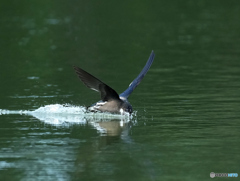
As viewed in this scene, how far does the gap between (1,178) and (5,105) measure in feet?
17.7

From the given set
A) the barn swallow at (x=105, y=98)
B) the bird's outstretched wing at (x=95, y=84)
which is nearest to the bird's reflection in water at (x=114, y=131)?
the barn swallow at (x=105, y=98)

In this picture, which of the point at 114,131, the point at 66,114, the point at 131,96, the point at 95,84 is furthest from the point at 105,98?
the point at 131,96

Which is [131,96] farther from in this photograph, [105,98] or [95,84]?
[95,84]

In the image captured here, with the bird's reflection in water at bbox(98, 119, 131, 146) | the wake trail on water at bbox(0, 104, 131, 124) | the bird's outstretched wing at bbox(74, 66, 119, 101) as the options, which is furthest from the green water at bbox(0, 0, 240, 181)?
the bird's outstretched wing at bbox(74, 66, 119, 101)

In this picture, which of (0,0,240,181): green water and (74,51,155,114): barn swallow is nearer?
(0,0,240,181): green water

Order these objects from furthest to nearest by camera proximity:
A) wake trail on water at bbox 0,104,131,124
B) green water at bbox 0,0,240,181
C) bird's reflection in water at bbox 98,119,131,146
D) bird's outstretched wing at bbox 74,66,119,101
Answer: wake trail on water at bbox 0,104,131,124 < bird's outstretched wing at bbox 74,66,119,101 < bird's reflection in water at bbox 98,119,131,146 < green water at bbox 0,0,240,181

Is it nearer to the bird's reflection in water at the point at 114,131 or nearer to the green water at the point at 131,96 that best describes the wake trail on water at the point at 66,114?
the green water at the point at 131,96

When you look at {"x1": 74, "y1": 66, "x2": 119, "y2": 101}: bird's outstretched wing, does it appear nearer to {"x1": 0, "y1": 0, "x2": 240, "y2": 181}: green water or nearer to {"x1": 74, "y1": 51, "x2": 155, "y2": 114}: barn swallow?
{"x1": 74, "y1": 51, "x2": 155, "y2": 114}: barn swallow

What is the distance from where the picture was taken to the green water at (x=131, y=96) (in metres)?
9.51

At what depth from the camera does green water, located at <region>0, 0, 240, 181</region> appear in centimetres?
951

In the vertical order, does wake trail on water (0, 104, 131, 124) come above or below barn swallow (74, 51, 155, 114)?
below

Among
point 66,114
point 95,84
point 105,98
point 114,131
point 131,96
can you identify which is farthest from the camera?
point 131,96

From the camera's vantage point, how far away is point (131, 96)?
50.8ft

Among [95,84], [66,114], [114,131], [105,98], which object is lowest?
[114,131]
